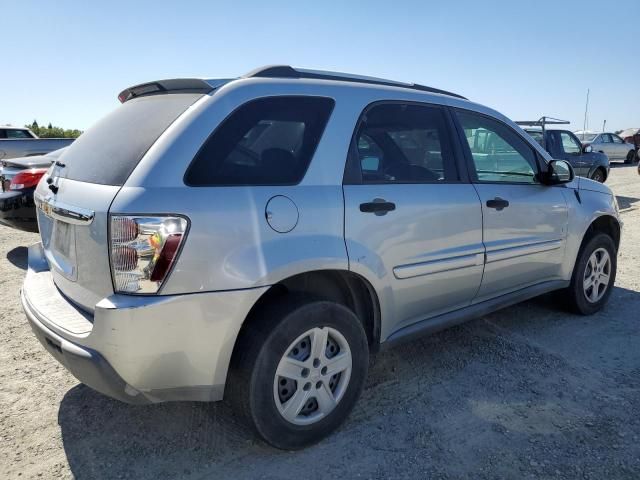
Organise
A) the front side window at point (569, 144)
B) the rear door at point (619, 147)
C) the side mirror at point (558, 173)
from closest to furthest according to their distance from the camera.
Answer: the side mirror at point (558, 173), the front side window at point (569, 144), the rear door at point (619, 147)

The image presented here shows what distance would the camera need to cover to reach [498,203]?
3.50 m

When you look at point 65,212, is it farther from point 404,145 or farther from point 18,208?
point 18,208

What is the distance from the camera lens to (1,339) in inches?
153

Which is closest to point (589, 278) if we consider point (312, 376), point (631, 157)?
point (312, 376)

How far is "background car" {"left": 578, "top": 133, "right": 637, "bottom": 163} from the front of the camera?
2322 cm

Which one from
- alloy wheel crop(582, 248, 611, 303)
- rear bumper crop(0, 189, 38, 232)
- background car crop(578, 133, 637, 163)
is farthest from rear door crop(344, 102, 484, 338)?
background car crop(578, 133, 637, 163)

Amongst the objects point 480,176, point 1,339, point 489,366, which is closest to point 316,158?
point 480,176

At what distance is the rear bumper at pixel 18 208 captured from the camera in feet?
19.6

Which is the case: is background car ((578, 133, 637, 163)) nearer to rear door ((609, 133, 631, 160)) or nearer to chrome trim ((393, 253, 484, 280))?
rear door ((609, 133, 631, 160))

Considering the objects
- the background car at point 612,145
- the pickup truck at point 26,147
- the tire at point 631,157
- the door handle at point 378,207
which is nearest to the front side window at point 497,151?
the door handle at point 378,207

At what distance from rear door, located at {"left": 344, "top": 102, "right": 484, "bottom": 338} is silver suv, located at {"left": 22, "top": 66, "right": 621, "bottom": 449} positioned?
1 cm

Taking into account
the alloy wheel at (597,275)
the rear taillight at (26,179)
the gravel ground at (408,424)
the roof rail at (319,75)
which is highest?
the roof rail at (319,75)

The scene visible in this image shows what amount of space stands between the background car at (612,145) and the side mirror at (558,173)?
70.7 feet

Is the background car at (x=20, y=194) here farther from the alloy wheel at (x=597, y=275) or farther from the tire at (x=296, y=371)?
the alloy wheel at (x=597, y=275)
